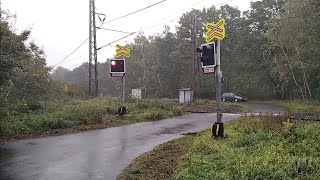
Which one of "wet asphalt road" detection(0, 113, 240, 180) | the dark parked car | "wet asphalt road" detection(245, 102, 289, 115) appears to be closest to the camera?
"wet asphalt road" detection(0, 113, 240, 180)

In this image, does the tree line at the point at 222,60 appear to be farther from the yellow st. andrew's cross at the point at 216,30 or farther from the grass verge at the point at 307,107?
the yellow st. andrew's cross at the point at 216,30

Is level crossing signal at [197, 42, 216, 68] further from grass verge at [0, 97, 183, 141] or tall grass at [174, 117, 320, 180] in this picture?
grass verge at [0, 97, 183, 141]

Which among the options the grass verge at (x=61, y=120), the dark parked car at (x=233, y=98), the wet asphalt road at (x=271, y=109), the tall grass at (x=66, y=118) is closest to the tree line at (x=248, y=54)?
the dark parked car at (x=233, y=98)

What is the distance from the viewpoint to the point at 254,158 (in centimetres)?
711

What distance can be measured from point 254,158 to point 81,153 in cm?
538

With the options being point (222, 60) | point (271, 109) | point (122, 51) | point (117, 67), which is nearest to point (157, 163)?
point (117, 67)

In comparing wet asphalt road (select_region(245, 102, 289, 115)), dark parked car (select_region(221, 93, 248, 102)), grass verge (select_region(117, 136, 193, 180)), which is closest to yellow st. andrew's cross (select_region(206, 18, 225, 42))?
grass verge (select_region(117, 136, 193, 180))

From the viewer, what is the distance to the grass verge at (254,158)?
19.6 feet

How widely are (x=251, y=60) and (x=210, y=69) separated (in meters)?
41.6

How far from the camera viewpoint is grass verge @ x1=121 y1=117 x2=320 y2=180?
597 centimetres

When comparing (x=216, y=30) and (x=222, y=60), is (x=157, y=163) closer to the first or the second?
(x=216, y=30)

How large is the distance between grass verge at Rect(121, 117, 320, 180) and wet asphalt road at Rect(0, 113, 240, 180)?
32.2 inches

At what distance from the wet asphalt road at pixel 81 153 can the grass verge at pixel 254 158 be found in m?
0.82

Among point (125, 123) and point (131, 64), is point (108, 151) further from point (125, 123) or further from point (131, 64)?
point (131, 64)
